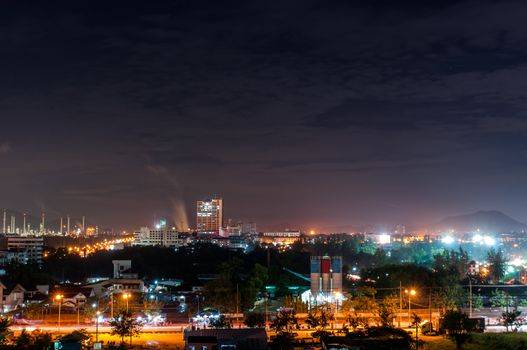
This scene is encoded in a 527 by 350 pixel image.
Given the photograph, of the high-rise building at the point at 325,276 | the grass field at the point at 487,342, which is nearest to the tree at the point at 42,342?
the grass field at the point at 487,342

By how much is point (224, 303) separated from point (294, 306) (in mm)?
2219

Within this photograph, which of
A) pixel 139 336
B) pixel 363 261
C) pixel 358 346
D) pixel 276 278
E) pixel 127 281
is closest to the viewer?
pixel 358 346

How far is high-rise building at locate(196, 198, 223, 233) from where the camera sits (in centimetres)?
11712

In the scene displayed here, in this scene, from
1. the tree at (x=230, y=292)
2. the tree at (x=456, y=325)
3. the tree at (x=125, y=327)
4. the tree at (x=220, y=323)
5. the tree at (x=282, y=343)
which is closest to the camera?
the tree at (x=282, y=343)

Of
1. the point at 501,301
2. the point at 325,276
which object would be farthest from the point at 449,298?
the point at 325,276

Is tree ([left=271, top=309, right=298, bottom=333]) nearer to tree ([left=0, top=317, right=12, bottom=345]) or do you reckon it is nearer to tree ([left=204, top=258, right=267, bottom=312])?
tree ([left=204, top=258, right=267, bottom=312])

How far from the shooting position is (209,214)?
118500 mm

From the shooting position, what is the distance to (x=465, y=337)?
13.5 m

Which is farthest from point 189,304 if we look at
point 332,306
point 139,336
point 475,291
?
point 475,291

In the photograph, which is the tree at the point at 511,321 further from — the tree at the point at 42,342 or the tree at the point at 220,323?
the tree at the point at 42,342

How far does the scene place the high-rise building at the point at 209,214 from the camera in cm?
11712

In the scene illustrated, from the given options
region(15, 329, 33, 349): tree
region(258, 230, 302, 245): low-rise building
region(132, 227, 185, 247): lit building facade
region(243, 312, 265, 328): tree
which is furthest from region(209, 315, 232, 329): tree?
region(258, 230, 302, 245): low-rise building

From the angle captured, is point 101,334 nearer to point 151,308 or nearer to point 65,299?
point 151,308

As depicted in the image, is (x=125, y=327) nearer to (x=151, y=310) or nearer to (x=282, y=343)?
(x=282, y=343)
